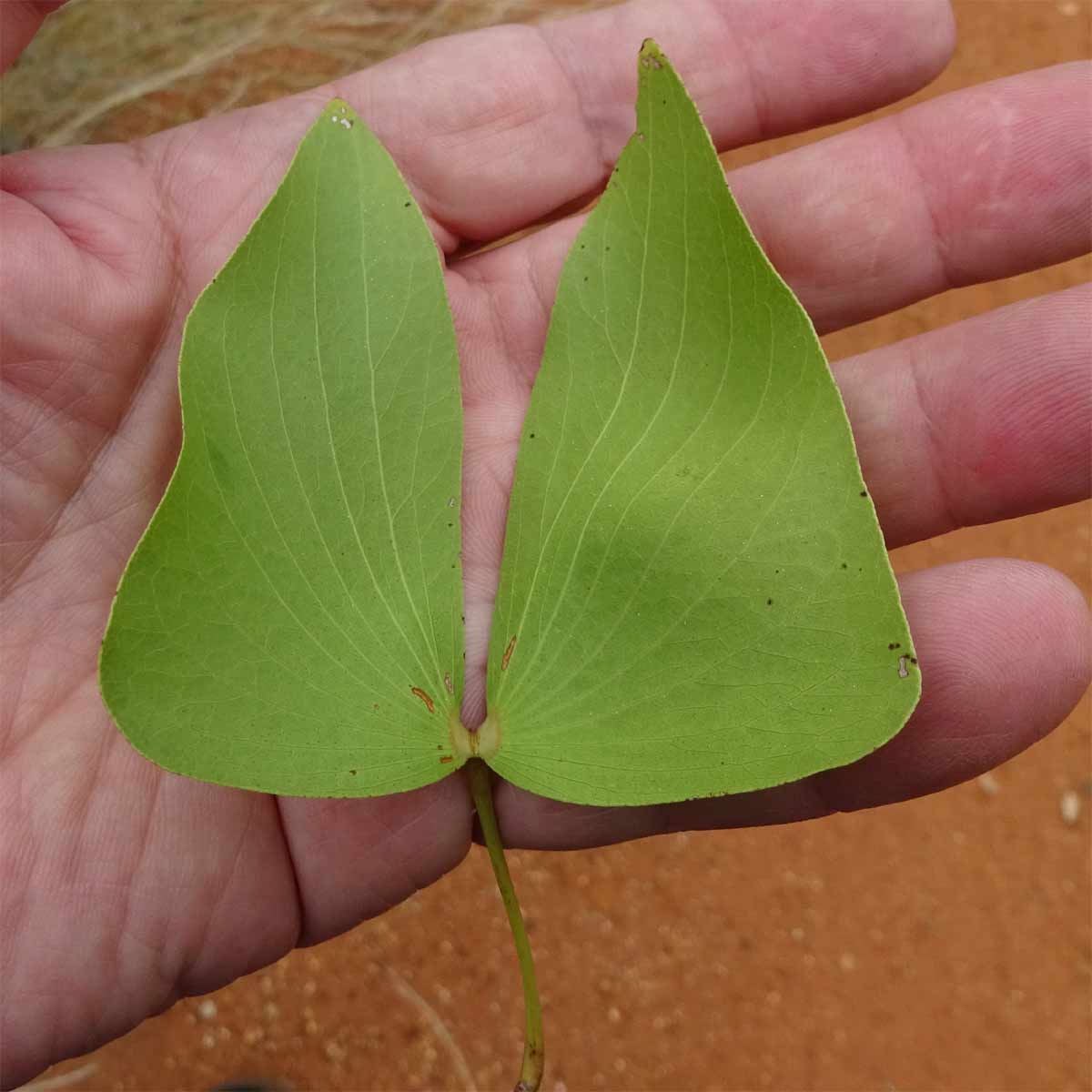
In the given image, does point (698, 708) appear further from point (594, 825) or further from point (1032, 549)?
point (1032, 549)

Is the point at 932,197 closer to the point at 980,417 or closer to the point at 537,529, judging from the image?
the point at 980,417

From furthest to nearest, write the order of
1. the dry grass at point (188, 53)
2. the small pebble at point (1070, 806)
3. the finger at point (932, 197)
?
the small pebble at point (1070, 806)
the dry grass at point (188, 53)
the finger at point (932, 197)

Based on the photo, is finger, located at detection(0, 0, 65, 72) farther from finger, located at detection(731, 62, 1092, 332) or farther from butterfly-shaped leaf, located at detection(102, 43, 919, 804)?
finger, located at detection(731, 62, 1092, 332)

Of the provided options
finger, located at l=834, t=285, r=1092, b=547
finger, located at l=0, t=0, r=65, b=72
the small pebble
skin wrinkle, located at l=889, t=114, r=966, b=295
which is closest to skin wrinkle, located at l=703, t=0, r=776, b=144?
skin wrinkle, located at l=889, t=114, r=966, b=295

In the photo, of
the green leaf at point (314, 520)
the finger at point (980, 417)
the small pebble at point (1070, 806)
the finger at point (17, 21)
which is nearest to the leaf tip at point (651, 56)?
the green leaf at point (314, 520)

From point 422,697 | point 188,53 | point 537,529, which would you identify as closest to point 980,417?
point 537,529

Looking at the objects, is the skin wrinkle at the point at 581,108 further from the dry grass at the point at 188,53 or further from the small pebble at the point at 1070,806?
the small pebble at the point at 1070,806

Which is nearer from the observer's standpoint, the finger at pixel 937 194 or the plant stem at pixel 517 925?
the plant stem at pixel 517 925
